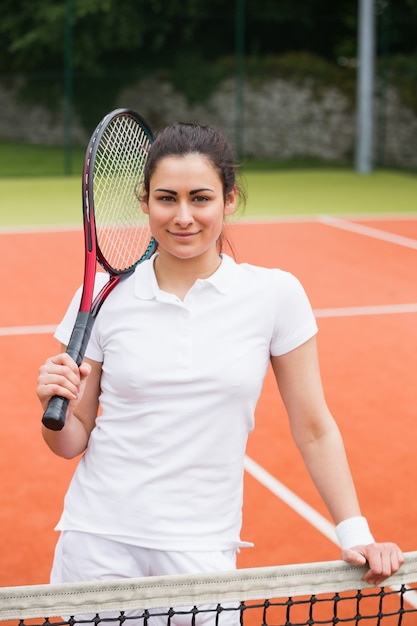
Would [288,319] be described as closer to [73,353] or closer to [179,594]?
[73,353]

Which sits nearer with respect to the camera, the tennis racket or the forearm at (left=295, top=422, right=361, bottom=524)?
the forearm at (left=295, top=422, right=361, bottom=524)

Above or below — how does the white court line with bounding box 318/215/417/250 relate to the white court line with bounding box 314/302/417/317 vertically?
below

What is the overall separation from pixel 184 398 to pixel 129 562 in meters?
0.35

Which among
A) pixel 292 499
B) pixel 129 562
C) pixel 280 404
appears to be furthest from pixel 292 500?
pixel 129 562

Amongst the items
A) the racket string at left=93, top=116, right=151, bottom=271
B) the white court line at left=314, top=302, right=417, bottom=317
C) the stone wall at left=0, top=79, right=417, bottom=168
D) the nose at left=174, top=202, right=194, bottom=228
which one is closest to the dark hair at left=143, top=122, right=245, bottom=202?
the nose at left=174, top=202, right=194, bottom=228

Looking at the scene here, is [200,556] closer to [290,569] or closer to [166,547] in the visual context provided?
[166,547]

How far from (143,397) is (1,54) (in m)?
23.2

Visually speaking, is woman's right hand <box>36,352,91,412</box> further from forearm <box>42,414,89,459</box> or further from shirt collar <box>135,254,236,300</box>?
shirt collar <box>135,254,236,300</box>

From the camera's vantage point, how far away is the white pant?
2.10 meters

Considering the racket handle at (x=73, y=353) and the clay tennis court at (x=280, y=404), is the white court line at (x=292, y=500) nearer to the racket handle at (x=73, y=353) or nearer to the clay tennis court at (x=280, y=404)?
the clay tennis court at (x=280, y=404)

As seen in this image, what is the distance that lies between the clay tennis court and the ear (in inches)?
69.4

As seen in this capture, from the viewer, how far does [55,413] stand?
6.42 feet

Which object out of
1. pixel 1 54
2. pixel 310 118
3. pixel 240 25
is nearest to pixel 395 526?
pixel 240 25

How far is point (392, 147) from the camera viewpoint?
61.2 ft
